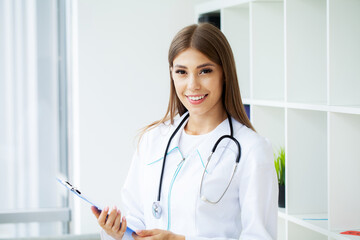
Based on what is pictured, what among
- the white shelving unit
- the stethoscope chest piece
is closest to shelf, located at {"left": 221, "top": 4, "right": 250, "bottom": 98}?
the white shelving unit

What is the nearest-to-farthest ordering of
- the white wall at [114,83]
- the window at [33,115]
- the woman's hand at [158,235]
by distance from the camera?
the woman's hand at [158,235] < the white wall at [114,83] < the window at [33,115]

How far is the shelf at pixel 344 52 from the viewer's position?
1.65 m

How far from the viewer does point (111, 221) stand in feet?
4.77

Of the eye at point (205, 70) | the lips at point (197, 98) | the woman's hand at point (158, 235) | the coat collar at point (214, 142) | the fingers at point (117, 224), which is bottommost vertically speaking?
the woman's hand at point (158, 235)

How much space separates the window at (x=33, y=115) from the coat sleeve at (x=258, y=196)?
1.67 metres

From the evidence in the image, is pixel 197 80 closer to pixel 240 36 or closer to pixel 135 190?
pixel 135 190

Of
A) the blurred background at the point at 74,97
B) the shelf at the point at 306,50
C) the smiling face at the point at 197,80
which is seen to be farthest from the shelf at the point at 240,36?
the smiling face at the point at 197,80

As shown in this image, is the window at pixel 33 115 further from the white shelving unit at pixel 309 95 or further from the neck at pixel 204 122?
the neck at pixel 204 122

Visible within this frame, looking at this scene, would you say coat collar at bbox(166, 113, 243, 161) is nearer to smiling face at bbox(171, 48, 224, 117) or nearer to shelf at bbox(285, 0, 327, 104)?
smiling face at bbox(171, 48, 224, 117)

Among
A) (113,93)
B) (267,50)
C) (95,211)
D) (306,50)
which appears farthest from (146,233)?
(113,93)

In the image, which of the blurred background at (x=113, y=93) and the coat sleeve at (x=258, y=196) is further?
the blurred background at (x=113, y=93)

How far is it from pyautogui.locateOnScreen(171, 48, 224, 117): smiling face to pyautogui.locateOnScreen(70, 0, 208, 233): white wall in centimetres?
116

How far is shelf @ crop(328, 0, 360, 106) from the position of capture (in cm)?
165

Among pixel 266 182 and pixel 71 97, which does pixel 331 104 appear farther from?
pixel 71 97
